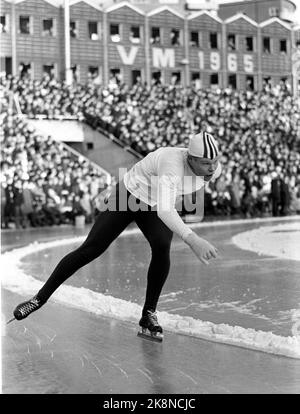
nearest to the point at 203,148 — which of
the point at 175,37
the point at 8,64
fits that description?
the point at 8,64

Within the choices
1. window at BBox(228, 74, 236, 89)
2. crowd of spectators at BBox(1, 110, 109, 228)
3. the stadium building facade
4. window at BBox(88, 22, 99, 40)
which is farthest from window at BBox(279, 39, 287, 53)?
window at BBox(88, 22, 99, 40)

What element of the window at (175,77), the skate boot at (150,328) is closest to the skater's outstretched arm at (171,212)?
the skate boot at (150,328)

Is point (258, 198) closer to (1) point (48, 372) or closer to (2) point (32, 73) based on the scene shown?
(2) point (32, 73)

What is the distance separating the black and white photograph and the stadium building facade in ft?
0.33

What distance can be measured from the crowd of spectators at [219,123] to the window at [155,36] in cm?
855

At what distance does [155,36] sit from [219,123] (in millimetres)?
12703

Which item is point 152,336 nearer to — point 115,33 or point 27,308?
point 27,308

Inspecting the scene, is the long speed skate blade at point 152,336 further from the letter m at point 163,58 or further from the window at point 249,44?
the letter m at point 163,58

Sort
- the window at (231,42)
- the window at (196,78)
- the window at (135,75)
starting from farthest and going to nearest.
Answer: the window at (135,75), the window at (196,78), the window at (231,42)

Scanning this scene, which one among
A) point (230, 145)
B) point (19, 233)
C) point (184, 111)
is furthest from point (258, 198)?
point (19, 233)

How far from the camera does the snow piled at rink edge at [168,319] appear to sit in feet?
18.4

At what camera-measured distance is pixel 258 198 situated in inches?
1147

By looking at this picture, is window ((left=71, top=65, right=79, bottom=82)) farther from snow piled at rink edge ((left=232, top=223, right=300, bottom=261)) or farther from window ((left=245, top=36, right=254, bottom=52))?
snow piled at rink edge ((left=232, top=223, right=300, bottom=261))

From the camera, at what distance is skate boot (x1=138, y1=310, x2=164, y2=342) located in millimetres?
5979
